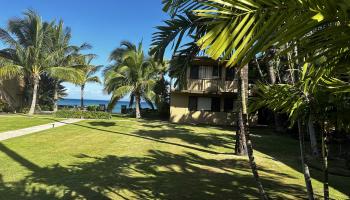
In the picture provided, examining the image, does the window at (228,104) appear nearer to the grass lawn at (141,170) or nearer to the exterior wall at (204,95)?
the exterior wall at (204,95)

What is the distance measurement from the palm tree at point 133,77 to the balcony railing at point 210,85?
460 centimetres

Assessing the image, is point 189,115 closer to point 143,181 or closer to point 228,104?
point 228,104

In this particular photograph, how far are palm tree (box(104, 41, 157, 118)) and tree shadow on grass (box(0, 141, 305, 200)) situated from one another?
18903 mm

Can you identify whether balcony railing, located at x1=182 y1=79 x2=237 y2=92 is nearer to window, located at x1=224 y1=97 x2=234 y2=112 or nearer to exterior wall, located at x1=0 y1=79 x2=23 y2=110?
window, located at x1=224 y1=97 x2=234 y2=112

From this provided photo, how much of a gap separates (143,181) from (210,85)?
63.4 feet

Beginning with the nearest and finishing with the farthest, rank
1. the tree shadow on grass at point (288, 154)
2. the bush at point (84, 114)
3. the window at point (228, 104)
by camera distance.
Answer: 1. the tree shadow on grass at point (288, 154)
2. the bush at point (84, 114)
3. the window at point (228, 104)

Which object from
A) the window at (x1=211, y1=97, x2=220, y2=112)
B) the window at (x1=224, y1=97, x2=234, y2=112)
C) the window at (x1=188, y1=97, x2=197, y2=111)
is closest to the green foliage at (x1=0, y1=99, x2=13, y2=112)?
the window at (x1=188, y1=97, x2=197, y2=111)

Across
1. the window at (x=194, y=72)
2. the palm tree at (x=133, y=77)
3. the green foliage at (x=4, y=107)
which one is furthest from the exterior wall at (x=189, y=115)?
the green foliage at (x=4, y=107)

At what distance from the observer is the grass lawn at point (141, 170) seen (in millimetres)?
7652

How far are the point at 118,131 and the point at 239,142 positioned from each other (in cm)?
835

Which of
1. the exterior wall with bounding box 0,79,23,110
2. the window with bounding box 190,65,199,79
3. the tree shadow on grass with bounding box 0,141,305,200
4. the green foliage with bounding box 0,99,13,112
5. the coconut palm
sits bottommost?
the tree shadow on grass with bounding box 0,141,305,200

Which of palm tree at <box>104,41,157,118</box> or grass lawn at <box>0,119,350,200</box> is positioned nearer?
grass lawn at <box>0,119,350,200</box>

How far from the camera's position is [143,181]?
8516 mm

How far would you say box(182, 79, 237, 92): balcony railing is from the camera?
27.0 m
